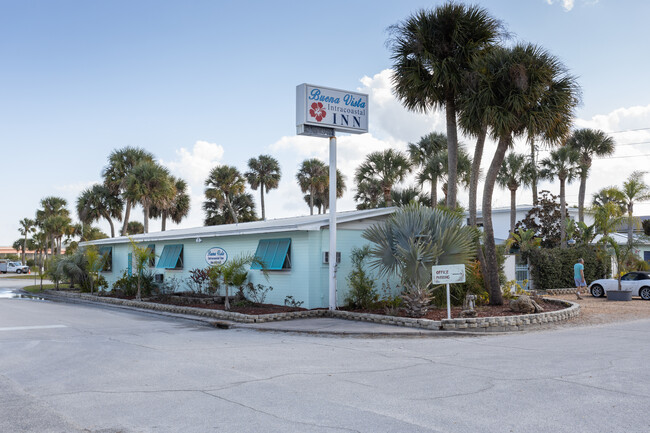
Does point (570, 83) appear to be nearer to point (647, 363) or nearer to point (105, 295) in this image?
point (647, 363)

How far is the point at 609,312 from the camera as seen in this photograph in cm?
1789

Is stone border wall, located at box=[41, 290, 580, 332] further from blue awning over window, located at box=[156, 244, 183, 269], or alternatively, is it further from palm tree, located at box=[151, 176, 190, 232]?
palm tree, located at box=[151, 176, 190, 232]

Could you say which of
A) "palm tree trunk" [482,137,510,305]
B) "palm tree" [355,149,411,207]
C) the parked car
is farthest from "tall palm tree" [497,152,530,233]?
the parked car

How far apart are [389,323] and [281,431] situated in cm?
926

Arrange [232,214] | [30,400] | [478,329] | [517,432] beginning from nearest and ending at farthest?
[517,432]
[30,400]
[478,329]
[232,214]

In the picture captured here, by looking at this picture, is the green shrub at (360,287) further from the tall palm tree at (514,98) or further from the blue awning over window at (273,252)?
the tall palm tree at (514,98)

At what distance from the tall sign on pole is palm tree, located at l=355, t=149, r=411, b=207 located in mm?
12675

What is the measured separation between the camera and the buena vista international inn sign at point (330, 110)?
17.3 metres

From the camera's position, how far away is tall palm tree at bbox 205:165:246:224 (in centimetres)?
4916

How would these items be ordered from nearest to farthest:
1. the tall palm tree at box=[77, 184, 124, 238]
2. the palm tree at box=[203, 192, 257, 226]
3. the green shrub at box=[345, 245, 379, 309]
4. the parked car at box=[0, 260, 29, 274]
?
the green shrub at box=[345, 245, 379, 309] < the tall palm tree at box=[77, 184, 124, 238] < the palm tree at box=[203, 192, 257, 226] < the parked car at box=[0, 260, 29, 274]

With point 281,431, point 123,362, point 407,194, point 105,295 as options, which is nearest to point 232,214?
point 407,194

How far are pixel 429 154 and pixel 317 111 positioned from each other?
52.3ft

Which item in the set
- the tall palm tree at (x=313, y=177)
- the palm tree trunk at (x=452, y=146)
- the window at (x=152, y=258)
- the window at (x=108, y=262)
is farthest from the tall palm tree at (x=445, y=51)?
the tall palm tree at (x=313, y=177)

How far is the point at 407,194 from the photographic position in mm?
33844
